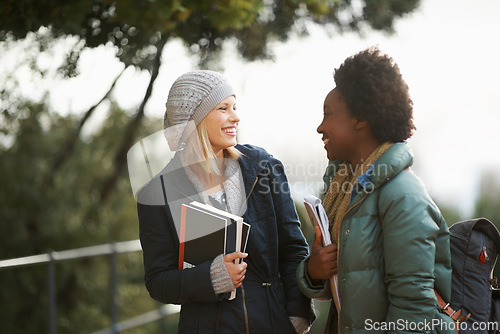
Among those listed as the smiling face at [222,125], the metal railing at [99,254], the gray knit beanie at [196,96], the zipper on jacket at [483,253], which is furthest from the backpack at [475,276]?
the metal railing at [99,254]

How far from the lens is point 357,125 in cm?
196

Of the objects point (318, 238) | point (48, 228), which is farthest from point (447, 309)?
point (48, 228)

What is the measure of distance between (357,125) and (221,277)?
70 centimetres

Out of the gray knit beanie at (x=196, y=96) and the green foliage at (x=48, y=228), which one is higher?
the gray knit beanie at (x=196, y=96)

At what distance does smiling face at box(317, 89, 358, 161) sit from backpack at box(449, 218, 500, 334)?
444mm

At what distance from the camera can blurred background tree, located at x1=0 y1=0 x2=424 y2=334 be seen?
359cm

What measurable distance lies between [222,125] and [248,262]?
52cm

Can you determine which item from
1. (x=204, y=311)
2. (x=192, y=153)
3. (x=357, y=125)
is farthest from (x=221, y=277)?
(x=357, y=125)

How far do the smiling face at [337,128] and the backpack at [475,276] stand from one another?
0.44 m

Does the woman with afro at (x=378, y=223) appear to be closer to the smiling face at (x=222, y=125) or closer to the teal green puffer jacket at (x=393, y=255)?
the teal green puffer jacket at (x=393, y=255)

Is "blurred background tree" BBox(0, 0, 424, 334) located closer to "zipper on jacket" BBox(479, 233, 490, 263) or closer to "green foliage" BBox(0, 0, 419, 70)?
"green foliage" BBox(0, 0, 419, 70)

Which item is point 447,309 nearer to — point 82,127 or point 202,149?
point 202,149

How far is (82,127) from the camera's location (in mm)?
6508

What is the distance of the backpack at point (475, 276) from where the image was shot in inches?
74.5
